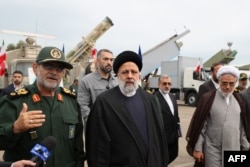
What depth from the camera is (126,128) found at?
2.85 metres

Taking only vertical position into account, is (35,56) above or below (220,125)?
above

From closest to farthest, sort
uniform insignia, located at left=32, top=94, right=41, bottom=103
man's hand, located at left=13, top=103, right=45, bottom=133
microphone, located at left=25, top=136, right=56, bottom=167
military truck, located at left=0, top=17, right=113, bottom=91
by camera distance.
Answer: microphone, located at left=25, top=136, right=56, bottom=167 < man's hand, located at left=13, top=103, right=45, bottom=133 < uniform insignia, located at left=32, top=94, right=41, bottom=103 < military truck, located at left=0, top=17, right=113, bottom=91

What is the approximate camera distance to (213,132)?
3951 mm

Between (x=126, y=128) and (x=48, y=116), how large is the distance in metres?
0.62

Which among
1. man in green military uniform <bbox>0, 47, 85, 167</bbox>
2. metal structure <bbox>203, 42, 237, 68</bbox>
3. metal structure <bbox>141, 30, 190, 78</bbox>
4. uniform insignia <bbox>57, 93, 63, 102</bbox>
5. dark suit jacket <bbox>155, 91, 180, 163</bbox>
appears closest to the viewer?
man in green military uniform <bbox>0, 47, 85, 167</bbox>

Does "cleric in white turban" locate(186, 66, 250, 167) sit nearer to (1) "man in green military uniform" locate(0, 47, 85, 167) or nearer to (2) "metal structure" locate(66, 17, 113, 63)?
(1) "man in green military uniform" locate(0, 47, 85, 167)

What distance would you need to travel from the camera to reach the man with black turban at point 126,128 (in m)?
2.82

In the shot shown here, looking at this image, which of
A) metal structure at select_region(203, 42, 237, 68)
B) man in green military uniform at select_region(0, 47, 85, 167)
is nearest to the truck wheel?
metal structure at select_region(203, 42, 237, 68)

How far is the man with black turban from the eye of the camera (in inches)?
111

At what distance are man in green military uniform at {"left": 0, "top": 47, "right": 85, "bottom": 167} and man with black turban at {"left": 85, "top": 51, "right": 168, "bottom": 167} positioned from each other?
0.18 m

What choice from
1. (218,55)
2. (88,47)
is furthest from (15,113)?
(218,55)

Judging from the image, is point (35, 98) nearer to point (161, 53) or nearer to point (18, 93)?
point (18, 93)

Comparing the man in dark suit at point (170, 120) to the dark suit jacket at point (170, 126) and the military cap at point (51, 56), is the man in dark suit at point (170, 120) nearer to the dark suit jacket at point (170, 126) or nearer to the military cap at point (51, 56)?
the dark suit jacket at point (170, 126)

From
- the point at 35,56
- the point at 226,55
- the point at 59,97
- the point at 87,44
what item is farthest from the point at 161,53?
the point at 59,97
